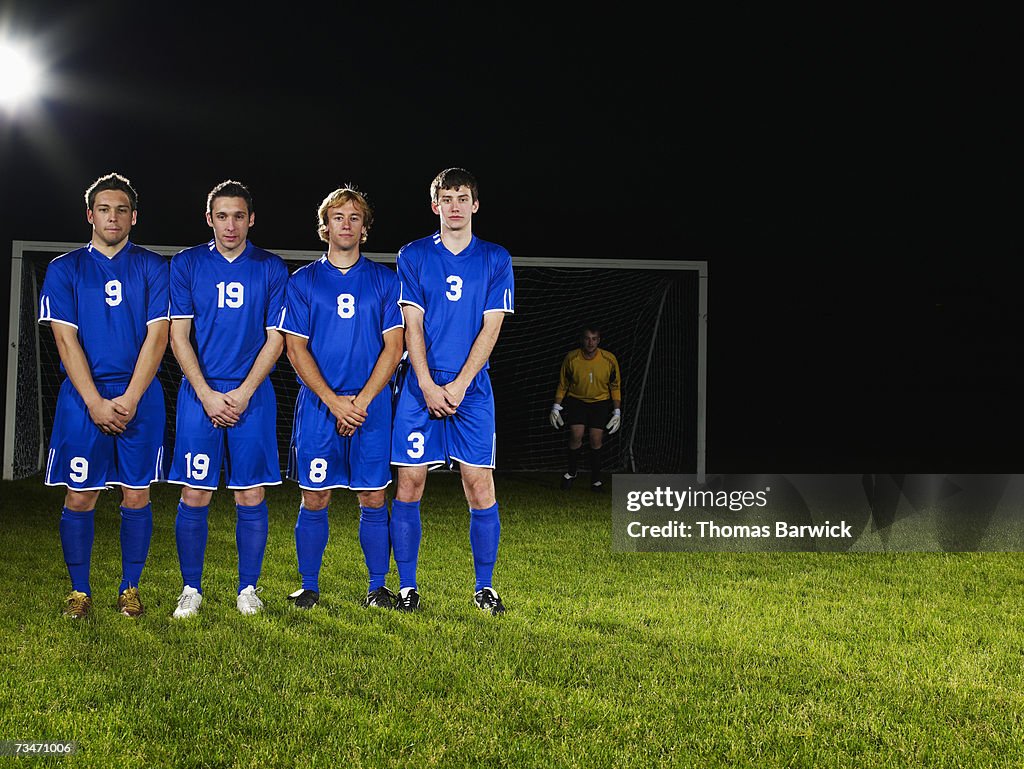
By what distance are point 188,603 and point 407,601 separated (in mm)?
887

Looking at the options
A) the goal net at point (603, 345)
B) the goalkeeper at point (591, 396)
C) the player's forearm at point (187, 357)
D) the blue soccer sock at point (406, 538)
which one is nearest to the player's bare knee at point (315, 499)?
the blue soccer sock at point (406, 538)

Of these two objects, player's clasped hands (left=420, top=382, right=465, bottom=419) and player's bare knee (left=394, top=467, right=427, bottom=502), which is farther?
player's bare knee (left=394, top=467, right=427, bottom=502)

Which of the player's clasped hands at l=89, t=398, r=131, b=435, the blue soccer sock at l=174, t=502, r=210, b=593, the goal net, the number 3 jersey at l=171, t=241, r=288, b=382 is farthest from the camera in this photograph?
the goal net

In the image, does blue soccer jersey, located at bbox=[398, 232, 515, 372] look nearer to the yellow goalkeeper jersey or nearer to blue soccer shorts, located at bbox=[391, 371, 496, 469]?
blue soccer shorts, located at bbox=[391, 371, 496, 469]

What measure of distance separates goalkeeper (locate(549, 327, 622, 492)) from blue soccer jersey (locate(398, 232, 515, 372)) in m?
4.57

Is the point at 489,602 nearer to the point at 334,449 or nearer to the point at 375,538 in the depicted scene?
the point at 375,538

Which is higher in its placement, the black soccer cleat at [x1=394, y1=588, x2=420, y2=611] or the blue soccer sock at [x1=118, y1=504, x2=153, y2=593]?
the blue soccer sock at [x1=118, y1=504, x2=153, y2=593]

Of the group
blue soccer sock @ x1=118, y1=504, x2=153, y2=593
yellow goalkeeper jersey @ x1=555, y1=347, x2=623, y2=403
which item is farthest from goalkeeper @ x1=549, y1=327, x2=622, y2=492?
blue soccer sock @ x1=118, y1=504, x2=153, y2=593

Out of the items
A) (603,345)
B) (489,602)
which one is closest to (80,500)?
(489,602)

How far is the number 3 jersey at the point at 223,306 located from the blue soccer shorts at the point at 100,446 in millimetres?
306

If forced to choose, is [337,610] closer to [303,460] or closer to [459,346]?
[303,460]

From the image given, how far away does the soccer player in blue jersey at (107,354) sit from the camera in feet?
12.3

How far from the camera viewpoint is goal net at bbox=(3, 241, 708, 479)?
27.4 feet

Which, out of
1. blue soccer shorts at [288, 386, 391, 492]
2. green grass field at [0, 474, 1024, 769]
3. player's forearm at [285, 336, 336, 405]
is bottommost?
green grass field at [0, 474, 1024, 769]
